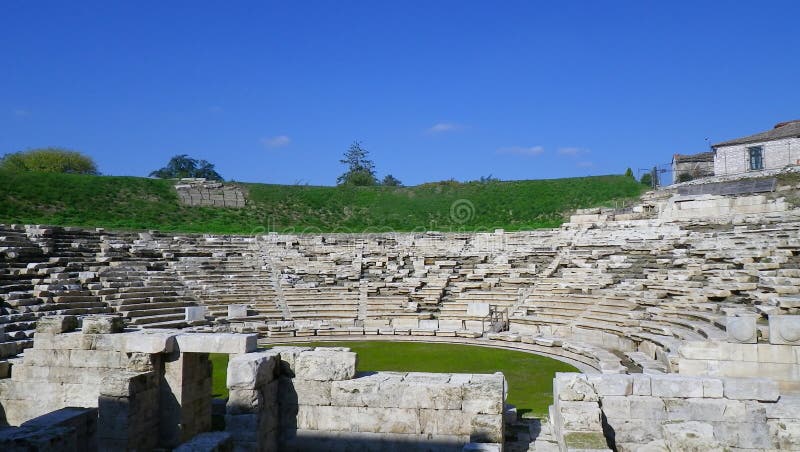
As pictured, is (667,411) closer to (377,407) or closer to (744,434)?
(744,434)

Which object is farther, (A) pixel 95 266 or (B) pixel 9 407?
(A) pixel 95 266

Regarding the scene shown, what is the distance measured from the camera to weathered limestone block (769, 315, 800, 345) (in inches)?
406

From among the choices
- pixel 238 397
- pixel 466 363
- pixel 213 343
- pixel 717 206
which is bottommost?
pixel 466 363

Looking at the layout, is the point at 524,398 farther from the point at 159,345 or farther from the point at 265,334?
the point at 265,334

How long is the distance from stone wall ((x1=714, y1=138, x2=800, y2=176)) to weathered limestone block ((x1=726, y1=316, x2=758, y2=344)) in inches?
781

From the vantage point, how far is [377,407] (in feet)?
27.1

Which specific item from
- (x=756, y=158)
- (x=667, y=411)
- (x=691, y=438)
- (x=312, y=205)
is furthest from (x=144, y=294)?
(x=756, y=158)

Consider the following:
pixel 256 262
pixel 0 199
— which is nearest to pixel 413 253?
pixel 256 262

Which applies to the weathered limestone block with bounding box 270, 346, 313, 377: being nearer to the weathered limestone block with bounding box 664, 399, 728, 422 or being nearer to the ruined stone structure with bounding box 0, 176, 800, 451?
the ruined stone structure with bounding box 0, 176, 800, 451

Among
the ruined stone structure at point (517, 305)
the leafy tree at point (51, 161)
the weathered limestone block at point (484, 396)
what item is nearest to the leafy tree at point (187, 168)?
the leafy tree at point (51, 161)

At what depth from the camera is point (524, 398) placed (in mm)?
11297

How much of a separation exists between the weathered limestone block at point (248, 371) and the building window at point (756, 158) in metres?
27.5

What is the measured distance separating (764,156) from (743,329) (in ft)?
68.0

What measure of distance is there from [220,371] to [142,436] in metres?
5.49
